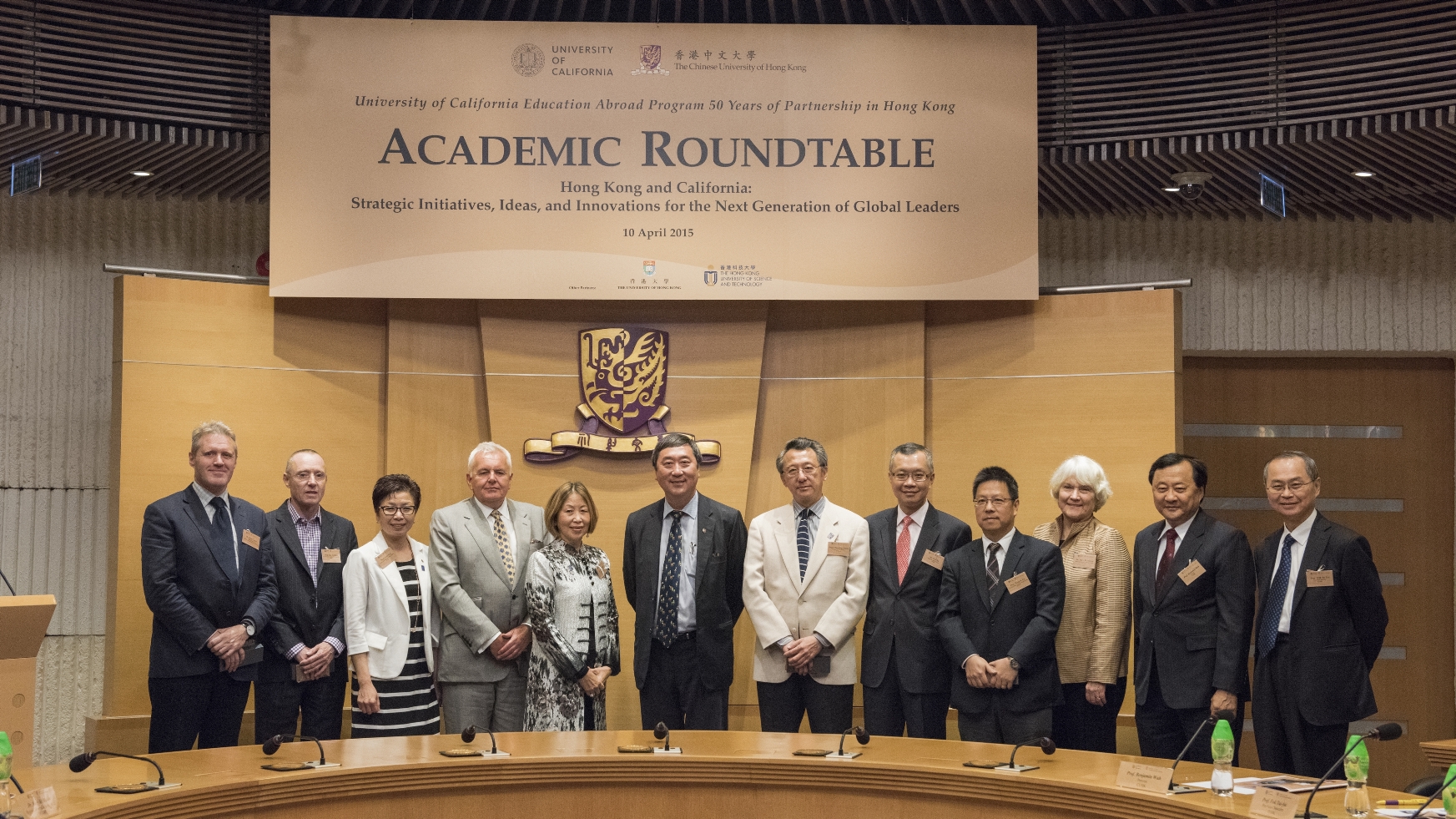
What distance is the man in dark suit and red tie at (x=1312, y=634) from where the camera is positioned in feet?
13.4

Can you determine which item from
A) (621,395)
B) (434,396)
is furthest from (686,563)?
(434,396)

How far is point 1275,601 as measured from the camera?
13.9ft

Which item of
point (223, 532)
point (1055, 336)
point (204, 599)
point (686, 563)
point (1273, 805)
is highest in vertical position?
point (1055, 336)

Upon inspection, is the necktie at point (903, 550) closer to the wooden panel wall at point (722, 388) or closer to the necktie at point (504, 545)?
the wooden panel wall at point (722, 388)

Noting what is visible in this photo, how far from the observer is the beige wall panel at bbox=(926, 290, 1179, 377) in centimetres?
603

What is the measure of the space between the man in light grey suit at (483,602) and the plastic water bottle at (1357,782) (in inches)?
111

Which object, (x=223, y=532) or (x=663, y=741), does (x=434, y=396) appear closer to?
(x=223, y=532)

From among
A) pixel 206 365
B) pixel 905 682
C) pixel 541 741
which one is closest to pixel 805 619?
pixel 905 682

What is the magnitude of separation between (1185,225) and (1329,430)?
142cm

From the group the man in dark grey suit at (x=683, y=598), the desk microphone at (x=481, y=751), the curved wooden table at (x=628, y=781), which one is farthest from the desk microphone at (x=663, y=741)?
the man in dark grey suit at (x=683, y=598)

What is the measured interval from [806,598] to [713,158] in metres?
2.28

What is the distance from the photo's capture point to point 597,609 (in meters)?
4.69

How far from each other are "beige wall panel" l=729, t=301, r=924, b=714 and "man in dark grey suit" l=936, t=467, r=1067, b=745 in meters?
1.53

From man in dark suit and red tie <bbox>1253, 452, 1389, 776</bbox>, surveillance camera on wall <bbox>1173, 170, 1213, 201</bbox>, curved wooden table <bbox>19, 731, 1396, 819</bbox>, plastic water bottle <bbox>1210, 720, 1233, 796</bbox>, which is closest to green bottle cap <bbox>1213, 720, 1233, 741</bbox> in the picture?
plastic water bottle <bbox>1210, 720, 1233, 796</bbox>
